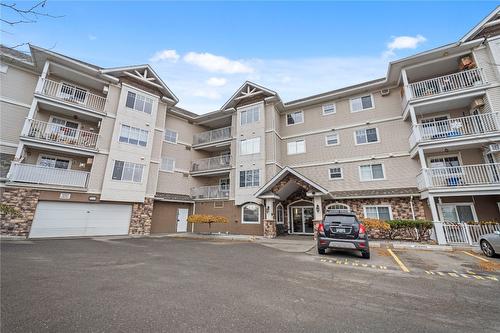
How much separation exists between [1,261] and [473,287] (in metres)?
13.8

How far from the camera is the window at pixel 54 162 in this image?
15430 millimetres

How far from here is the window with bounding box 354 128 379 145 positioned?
17.5m

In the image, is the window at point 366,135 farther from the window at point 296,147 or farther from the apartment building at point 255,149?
the window at point 296,147

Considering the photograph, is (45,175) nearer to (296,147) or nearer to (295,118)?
(296,147)

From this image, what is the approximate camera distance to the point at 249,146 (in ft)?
65.4

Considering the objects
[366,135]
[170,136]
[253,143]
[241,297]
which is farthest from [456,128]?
[170,136]

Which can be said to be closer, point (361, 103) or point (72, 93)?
point (72, 93)

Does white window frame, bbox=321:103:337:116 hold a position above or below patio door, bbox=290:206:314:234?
above

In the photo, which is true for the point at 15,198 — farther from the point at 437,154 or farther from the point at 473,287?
the point at 437,154

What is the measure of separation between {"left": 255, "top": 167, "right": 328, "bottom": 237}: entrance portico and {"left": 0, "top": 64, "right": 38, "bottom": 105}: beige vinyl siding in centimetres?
1879

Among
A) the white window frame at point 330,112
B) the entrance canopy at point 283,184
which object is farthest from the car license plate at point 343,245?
the white window frame at point 330,112

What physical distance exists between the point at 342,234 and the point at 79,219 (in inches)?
694

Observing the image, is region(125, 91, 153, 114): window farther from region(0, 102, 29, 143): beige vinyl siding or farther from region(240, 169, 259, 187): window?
region(240, 169, 259, 187): window

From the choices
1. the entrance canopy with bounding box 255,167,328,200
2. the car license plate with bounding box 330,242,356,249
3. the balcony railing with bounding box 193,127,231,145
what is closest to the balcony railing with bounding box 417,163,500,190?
the entrance canopy with bounding box 255,167,328,200
